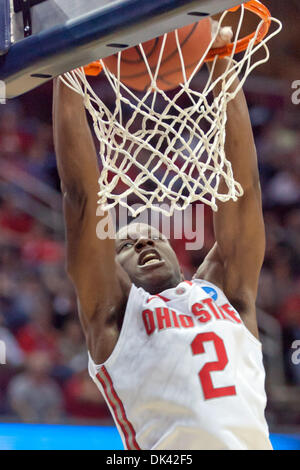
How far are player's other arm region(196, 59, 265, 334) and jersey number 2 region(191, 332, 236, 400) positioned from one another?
0.25 meters

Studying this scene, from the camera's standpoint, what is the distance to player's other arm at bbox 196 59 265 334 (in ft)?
8.48

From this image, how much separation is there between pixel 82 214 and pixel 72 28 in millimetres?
665

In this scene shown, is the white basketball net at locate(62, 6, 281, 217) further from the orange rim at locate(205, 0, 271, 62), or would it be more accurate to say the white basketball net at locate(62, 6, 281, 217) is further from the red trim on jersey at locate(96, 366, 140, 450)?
the red trim on jersey at locate(96, 366, 140, 450)

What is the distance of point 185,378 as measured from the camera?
7.52 feet

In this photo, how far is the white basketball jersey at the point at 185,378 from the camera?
88.9 inches

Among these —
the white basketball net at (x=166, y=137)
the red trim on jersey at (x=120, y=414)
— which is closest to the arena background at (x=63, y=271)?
the red trim on jersey at (x=120, y=414)

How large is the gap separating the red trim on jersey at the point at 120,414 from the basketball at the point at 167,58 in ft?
3.30

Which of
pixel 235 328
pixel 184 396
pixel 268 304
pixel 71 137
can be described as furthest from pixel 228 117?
pixel 268 304

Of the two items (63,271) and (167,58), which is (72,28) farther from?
(63,271)

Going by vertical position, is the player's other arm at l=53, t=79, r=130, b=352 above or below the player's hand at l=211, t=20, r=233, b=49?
below

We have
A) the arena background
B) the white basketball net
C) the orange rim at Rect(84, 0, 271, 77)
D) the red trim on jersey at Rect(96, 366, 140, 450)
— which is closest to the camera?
the white basketball net

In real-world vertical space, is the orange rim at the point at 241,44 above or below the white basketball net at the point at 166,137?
above

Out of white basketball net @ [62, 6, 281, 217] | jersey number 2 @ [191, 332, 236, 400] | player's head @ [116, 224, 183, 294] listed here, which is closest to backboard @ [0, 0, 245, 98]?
white basketball net @ [62, 6, 281, 217]

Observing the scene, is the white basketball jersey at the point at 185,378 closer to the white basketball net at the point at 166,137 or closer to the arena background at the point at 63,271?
the white basketball net at the point at 166,137
